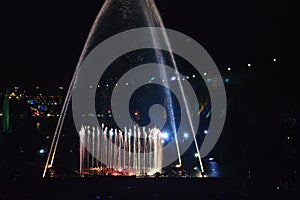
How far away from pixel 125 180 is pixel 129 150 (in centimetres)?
1169

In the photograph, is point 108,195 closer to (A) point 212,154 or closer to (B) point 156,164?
(B) point 156,164

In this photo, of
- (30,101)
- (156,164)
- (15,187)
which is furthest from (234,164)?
(30,101)

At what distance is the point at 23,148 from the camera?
58.0 feet

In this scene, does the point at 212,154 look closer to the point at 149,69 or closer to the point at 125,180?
the point at 125,180

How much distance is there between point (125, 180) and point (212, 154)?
392 inches

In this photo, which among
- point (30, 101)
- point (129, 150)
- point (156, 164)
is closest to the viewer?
point (156, 164)

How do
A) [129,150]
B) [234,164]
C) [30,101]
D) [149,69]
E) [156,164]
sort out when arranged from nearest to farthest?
[234,164], [156,164], [129,150], [30,101], [149,69]

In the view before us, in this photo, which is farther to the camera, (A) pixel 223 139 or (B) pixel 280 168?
(A) pixel 223 139

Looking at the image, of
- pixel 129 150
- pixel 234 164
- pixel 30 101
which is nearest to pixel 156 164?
pixel 234 164

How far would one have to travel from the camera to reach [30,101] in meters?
59.6

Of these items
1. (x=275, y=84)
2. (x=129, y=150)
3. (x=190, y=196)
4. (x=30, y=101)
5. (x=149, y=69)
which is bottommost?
(x=190, y=196)

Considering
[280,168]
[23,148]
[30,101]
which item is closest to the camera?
[280,168]

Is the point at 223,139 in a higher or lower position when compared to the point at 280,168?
higher

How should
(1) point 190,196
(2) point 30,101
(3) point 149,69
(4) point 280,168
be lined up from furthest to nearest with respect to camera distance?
(3) point 149,69
(2) point 30,101
(4) point 280,168
(1) point 190,196
